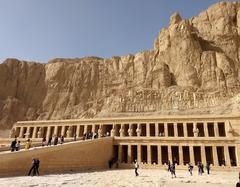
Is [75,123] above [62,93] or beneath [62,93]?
beneath

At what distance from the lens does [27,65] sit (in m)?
75.6

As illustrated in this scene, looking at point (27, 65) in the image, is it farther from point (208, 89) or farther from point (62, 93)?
point (208, 89)

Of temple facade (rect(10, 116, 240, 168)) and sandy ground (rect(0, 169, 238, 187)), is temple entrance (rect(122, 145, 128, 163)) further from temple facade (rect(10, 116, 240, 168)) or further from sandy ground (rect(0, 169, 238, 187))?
sandy ground (rect(0, 169, 238, 187))

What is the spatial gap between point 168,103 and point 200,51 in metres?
18.1

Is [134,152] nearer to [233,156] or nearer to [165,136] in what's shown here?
[165,136]

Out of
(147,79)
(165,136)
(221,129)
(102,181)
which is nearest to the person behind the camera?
(102,181)

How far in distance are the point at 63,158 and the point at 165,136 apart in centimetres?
1569

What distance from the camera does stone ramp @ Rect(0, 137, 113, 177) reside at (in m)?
17.9

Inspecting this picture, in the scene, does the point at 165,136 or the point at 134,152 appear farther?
the point at 134,152

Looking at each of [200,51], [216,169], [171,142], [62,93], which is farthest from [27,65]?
[216,169]

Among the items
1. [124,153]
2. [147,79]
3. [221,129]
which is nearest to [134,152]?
[124,153]

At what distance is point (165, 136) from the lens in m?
32.7

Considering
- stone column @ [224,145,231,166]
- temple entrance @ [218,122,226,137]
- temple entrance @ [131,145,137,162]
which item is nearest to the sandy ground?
stone column @ [224,145,231,166]

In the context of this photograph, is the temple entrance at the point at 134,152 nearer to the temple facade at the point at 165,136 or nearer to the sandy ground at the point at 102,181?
the temple facade at the point at 165,136
